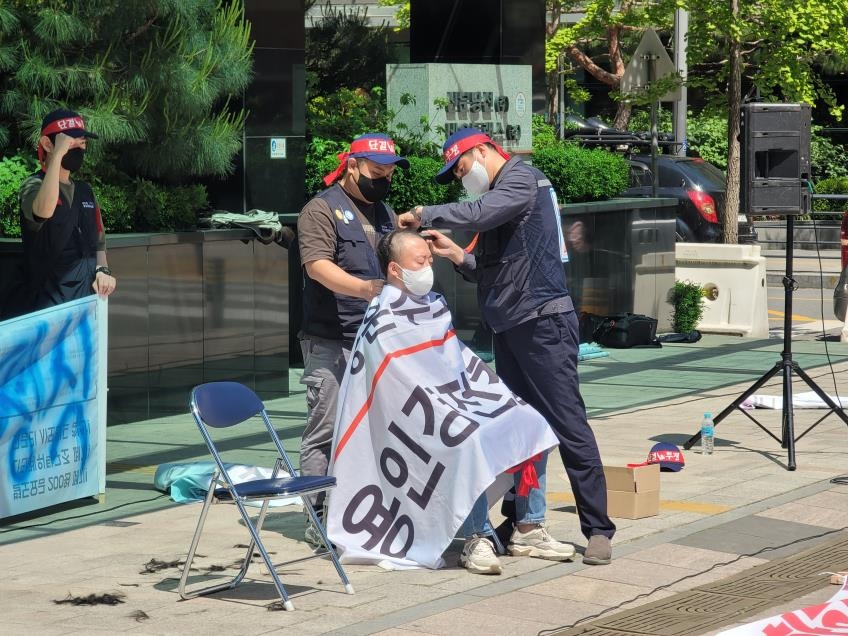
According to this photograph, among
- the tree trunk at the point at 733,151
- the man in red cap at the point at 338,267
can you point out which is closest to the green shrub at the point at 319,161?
the man in red cap at the point at 338,267

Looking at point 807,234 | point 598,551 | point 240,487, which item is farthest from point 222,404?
point 807,234

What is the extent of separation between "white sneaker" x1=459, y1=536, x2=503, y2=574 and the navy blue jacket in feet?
3.25

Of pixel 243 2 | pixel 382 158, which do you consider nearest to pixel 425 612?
pixel 382 158

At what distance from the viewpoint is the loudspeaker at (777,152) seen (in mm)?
10547

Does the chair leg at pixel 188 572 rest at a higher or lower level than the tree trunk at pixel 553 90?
lower

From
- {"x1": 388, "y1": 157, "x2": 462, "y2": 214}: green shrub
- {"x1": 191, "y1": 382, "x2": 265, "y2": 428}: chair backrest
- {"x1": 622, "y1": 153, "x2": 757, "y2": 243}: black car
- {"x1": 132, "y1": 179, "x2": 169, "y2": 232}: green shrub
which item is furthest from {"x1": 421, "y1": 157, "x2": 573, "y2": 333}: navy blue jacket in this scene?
{"x1": 622, "y1": 153, "x2": 757, "y2": 243}: black car

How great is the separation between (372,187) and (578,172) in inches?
371

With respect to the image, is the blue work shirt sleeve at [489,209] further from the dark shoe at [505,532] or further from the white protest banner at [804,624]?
the white protest banner at [804,624]

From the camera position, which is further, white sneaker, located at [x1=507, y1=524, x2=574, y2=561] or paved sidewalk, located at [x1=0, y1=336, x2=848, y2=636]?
white sneaker, located at [x1=507, y1=524, x2=574, y2=561]

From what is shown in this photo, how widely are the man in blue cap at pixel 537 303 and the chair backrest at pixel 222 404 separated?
106 centimetres

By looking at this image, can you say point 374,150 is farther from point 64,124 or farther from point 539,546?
point 64,124

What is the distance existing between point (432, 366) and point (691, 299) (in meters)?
10.6

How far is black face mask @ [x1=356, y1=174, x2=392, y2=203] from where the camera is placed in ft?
25.3

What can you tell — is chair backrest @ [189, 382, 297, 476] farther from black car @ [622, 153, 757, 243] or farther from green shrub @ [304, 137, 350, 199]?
black car @ [622, 153, 757, 243]
